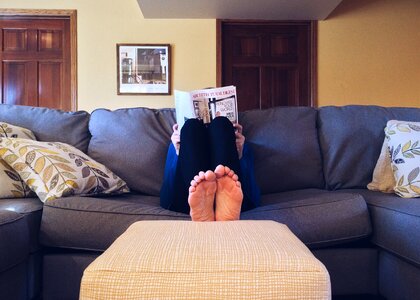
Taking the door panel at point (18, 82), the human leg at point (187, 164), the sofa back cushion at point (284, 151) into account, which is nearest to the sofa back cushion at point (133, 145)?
the human leg at point (187, 164)

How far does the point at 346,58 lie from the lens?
4234 mm

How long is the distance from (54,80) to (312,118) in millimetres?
2992

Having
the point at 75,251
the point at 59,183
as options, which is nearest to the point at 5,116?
the point at 59,183

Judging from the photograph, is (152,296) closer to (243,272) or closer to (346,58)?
(243,272)

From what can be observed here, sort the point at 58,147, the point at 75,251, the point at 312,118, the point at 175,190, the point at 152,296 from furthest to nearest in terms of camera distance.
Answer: the point at 312,118, the point at 58,147, the point at 175,190, the point at 75,251, the point at 152,296

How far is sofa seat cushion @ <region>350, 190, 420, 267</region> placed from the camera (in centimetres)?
128

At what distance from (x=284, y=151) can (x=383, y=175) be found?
1.49 ft

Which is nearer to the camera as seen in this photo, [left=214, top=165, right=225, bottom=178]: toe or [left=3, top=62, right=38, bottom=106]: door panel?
[left=214, top=165, right=225, bottom=178]: toe

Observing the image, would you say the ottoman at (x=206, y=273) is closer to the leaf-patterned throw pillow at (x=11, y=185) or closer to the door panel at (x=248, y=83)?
the leaf-patterned throw pillow at (x=11, y=185)

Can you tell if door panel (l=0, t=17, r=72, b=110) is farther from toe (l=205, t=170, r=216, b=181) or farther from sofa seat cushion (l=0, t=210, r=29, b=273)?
toe (l=205, t=170, r=216, b=181)

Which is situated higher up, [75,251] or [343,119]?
[343,119]

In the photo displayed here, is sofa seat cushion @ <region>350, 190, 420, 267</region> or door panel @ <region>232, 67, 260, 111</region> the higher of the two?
Result: door panel @ <region>232, 67, 260, 111</region>

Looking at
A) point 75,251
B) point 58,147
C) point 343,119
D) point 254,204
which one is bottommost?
point 75,251

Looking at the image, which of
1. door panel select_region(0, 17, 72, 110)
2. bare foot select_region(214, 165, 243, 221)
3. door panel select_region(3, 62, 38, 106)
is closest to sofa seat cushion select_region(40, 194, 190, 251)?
bare foot select_region(214, 165, 243, 221)
